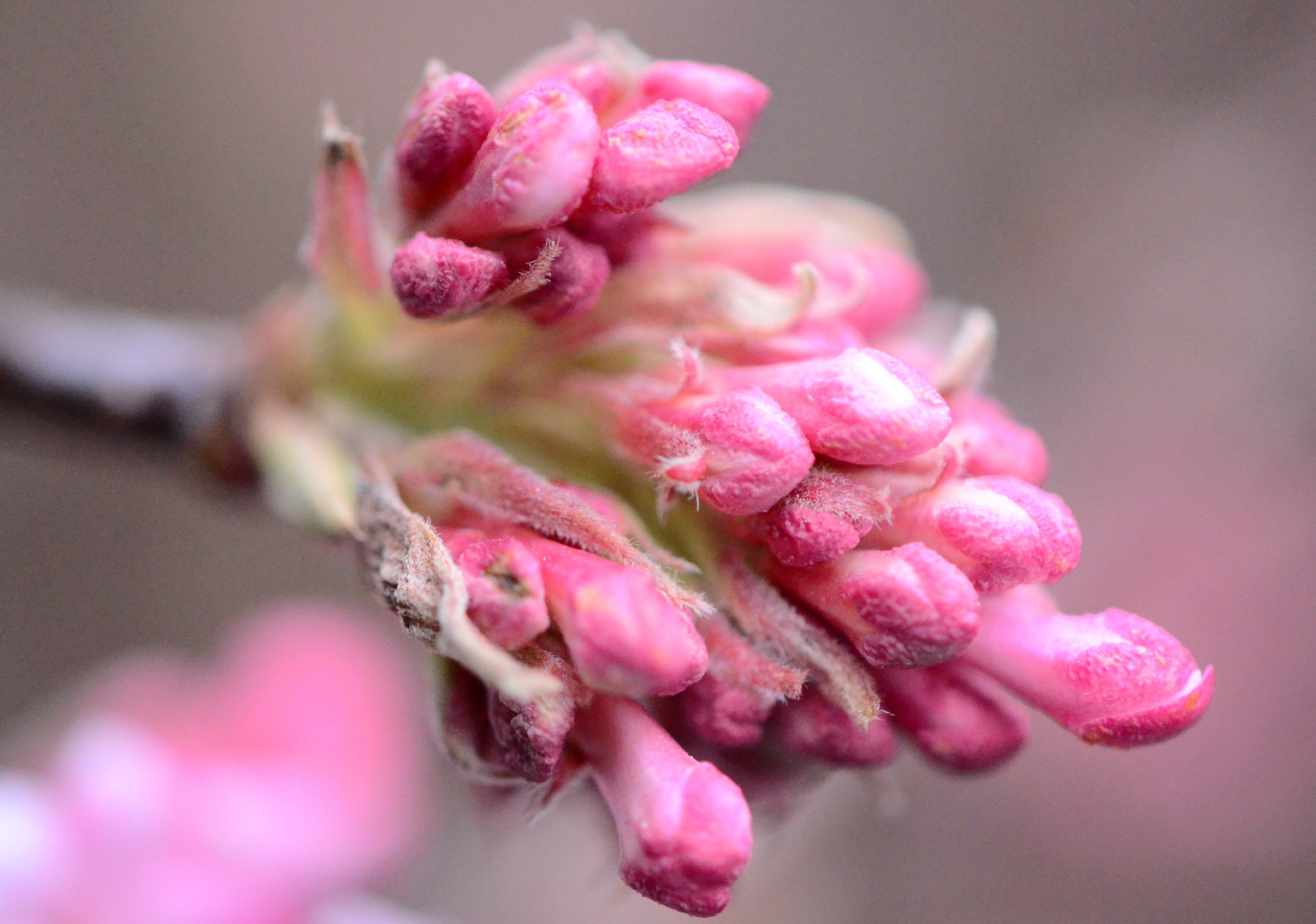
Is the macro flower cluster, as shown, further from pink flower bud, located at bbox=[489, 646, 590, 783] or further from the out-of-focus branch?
the out-of-focus branch

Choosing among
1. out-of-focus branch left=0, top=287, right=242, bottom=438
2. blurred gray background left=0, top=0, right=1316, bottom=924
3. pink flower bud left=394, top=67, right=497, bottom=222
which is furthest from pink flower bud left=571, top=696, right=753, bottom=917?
blurred gray background left=0, top=0, right=1316, bottom=924

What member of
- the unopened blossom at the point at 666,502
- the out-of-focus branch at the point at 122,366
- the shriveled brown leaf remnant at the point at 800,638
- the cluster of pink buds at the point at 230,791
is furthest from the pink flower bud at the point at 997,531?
the cluster of pink buds at the point at 230,791

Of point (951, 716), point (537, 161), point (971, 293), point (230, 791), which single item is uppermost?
point (537, 161)

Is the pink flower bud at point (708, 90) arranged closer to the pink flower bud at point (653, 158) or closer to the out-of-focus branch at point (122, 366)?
the pink flower bud at point (653, 158)

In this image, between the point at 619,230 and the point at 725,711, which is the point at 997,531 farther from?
the point at 619,230

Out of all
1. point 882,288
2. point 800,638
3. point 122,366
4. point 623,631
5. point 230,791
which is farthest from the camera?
point 230,791

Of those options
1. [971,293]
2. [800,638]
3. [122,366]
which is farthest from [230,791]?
[971,293]

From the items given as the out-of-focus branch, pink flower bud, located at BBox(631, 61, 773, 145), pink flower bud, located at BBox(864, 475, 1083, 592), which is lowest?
the out-of-focus branch

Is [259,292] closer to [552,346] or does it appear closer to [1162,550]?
[552,346]
